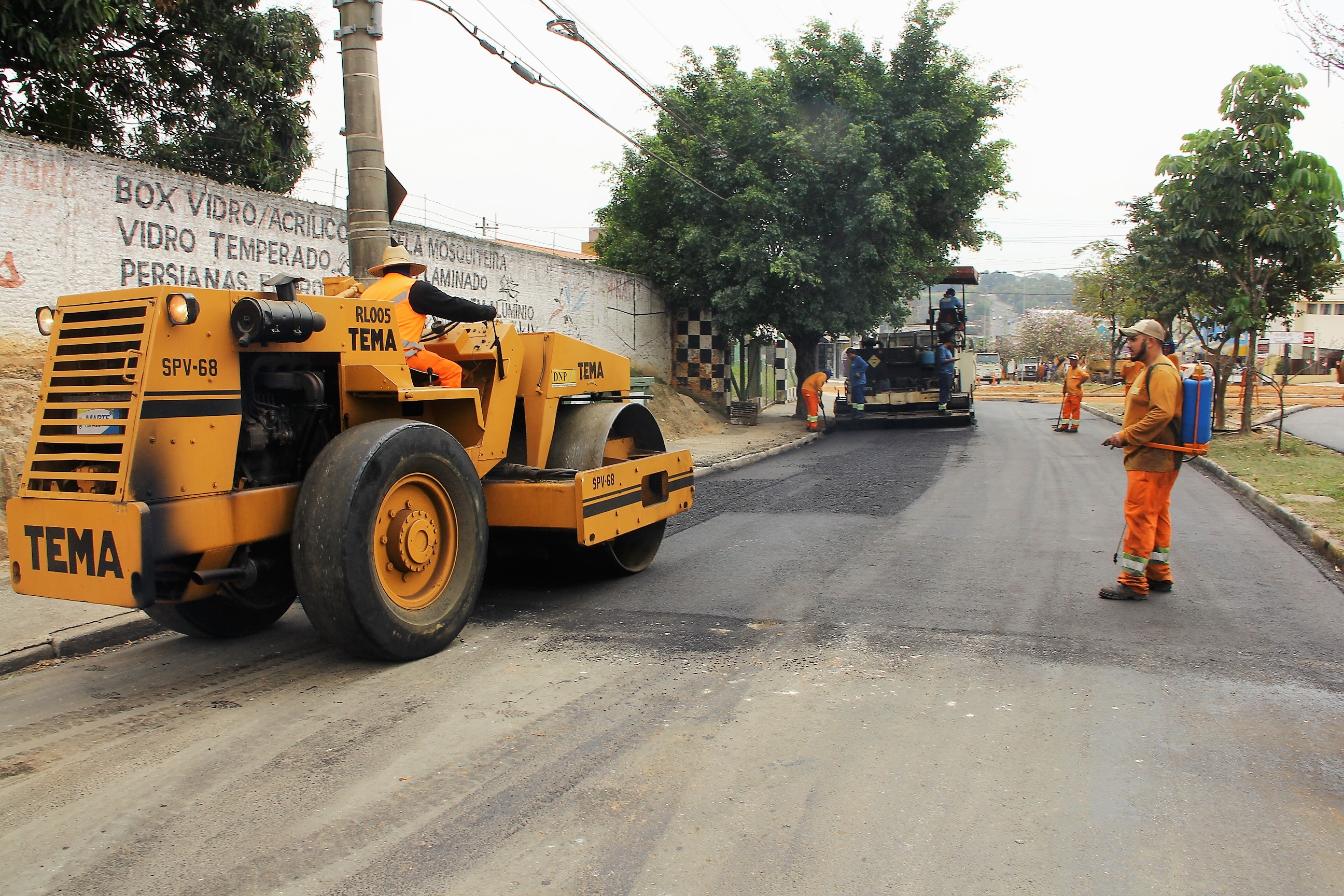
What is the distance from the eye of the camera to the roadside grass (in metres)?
9.24

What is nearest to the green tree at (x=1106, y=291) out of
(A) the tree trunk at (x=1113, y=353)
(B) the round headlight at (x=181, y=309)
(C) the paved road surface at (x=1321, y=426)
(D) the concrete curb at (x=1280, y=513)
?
(A) the tree trunk at (x=1113, y=353)

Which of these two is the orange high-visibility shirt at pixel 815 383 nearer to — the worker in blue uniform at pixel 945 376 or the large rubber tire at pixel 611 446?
the worker in blue uniform at pixel 945 376

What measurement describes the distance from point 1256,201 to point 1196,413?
38.3ft

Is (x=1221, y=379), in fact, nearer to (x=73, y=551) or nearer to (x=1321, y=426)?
(x=1321, y=426)

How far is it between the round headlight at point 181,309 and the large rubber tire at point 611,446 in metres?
2.75

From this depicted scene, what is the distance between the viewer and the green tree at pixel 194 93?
509 inches

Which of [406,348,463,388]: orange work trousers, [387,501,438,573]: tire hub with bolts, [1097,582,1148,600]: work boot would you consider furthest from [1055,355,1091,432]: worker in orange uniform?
[387,501,438,573]: tire hub with bolts

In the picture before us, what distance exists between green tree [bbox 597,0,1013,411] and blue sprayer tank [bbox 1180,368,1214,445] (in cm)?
1277

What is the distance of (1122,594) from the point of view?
6184 millimetres

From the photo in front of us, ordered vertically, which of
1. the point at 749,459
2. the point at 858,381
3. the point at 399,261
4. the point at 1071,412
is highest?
the point at 399,261

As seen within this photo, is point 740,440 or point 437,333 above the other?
point 437,333

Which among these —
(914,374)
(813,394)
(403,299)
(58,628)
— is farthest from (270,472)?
(914,374)

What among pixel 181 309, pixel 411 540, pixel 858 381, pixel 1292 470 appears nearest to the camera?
pixel 181 309

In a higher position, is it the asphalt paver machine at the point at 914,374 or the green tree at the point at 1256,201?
the green tree at the point at 1256,201
